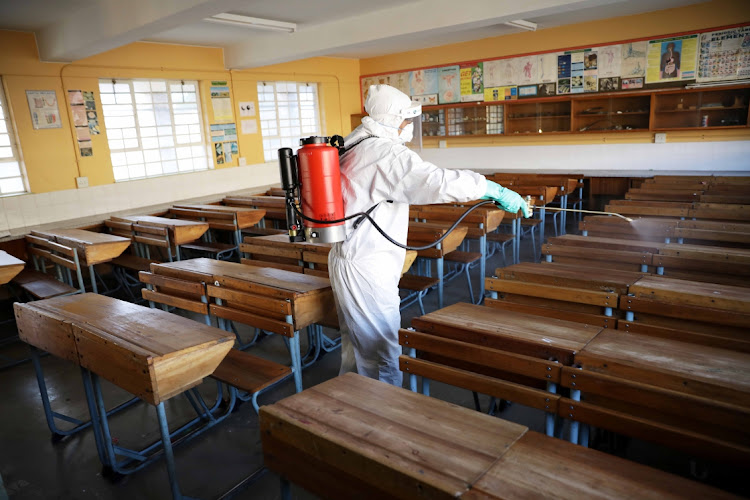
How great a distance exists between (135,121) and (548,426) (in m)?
6.54

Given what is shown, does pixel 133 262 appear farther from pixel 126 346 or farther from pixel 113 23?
pixel 126 346

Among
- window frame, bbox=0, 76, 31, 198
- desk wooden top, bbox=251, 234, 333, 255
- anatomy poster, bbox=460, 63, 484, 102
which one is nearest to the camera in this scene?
desk wooden top, bbox=251, 234, 333, 255

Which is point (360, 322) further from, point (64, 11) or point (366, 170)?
point (64, 11)

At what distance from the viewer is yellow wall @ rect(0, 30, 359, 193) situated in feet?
17.9

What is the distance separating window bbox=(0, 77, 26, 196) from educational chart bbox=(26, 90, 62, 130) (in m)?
0.23

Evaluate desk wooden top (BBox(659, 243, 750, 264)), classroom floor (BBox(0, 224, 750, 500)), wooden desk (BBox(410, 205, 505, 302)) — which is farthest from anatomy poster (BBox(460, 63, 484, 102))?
classroom floor (BBox(0, 224, 750, 500))

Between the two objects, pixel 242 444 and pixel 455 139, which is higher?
pixel 455 139

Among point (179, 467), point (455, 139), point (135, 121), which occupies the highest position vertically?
point (135, 121)

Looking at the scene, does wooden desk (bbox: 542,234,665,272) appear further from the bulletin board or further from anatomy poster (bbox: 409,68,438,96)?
anatomy poster (bbox: 409,68,438,96)

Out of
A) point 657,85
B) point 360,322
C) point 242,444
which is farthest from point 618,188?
point 242,444

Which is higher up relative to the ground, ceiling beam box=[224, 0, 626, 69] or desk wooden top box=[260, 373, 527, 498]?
ceiling beam box=[224, 0, 626, 69]

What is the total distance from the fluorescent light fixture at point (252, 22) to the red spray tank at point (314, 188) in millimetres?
3964

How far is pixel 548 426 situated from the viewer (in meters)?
1.55

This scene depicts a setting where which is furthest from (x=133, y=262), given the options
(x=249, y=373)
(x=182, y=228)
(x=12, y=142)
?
(x=249, y=373)
